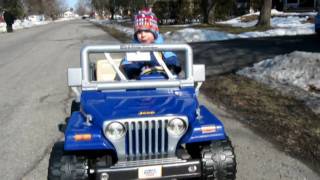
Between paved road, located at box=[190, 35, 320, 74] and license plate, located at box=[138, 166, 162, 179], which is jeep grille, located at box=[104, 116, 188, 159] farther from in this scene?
paved road, located at box=[190, 35, 320, 74]

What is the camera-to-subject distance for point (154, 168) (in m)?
3.84

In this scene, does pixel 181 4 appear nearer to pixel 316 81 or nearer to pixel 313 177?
pixel 316 81

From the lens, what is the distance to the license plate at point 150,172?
12.5 feet

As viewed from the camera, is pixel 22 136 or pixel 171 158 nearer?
pixel 171 158

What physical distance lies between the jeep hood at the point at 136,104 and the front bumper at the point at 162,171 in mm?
433

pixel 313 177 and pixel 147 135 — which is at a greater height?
pixel 147 135

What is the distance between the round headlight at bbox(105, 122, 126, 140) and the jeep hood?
7 cm

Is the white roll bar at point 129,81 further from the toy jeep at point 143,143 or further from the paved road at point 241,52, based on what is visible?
the paved road at point 241,52

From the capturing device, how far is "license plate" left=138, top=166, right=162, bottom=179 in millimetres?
3824

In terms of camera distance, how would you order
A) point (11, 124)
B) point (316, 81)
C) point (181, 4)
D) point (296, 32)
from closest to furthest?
A: point (11, 124)
point (316, 81)
point (296, 32)
point (181, 4)

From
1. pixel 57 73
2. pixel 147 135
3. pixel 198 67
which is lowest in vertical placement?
pixel 57 73

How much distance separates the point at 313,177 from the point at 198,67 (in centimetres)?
164

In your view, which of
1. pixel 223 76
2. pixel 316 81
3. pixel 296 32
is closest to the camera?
pixel 316 81

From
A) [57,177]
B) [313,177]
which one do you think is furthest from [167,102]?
[313,177]
